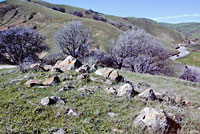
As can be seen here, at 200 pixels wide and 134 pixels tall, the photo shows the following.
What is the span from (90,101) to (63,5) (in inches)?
4886

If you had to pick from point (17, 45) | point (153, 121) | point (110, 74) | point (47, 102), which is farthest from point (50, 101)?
point (17, 45)

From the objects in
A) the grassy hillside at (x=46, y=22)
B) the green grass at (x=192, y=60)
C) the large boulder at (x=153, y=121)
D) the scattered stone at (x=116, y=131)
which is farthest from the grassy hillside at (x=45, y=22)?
the scattered stone at (x=116, y=131)

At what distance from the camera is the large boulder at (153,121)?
10.4 feet

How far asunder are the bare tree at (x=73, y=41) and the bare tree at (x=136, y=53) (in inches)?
228

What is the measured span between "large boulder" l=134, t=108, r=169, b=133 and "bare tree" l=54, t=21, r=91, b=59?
66.8 ft

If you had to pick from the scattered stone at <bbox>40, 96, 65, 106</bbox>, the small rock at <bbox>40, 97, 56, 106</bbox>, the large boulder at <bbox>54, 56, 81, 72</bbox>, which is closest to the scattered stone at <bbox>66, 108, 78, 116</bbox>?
the scattered stone at <bbox>40, 96, 65, 106</bbox>

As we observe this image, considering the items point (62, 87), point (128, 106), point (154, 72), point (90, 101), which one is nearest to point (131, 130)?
point (128, 106)

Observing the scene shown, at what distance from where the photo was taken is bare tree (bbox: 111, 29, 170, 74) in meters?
21.3

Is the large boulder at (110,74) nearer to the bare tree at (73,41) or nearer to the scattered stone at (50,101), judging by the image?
the scattered stone at (50,101)

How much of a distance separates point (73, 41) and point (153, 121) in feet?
69.8

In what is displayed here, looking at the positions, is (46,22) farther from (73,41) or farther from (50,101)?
(50,101)

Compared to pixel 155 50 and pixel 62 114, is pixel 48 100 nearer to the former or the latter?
pixel 62 114

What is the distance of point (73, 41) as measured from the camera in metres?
22.7

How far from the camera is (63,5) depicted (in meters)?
110
